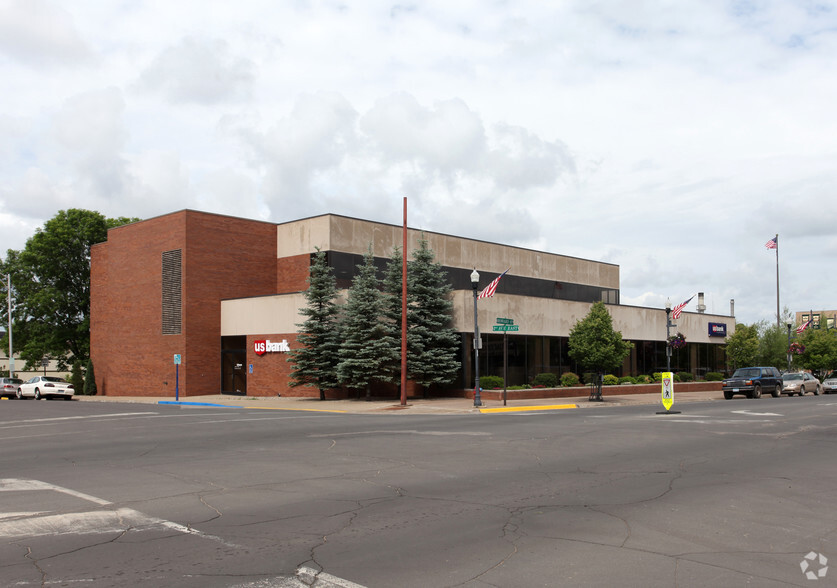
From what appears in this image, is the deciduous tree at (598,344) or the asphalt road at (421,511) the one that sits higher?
the deciduous tree at (598,344)

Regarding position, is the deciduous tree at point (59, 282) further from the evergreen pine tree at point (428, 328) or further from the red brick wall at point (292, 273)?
the evergreen pine tree at point (428, 328)

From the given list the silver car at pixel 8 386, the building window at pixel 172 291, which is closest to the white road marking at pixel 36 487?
the building window at pixel 172 291

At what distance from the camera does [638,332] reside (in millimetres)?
46625

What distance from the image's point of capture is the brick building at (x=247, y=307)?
38594mm

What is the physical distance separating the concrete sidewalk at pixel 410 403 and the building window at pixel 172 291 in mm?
4278

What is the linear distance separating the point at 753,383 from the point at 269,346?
26.3 metres

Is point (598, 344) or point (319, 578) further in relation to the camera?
point (598, 344)

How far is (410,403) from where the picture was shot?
106 ft

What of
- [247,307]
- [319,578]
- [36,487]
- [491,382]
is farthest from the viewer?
[247,307]

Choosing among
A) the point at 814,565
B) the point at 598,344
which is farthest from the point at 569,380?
the point at 814,565

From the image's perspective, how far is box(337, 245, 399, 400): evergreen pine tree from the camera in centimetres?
3412

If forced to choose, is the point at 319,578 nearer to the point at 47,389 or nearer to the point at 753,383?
the point at 753,383

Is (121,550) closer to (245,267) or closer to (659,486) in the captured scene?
(659,486)

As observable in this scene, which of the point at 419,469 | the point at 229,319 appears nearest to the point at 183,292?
the point at 229,319
